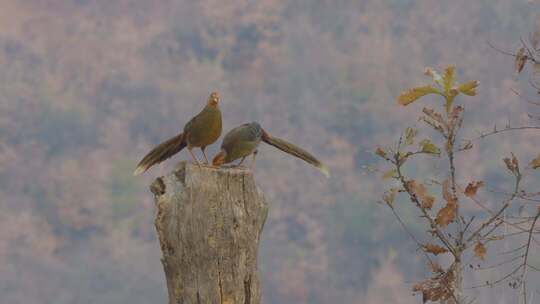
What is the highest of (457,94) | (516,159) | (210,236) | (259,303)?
(457,94)

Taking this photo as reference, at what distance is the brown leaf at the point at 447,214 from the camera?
410 centimetres

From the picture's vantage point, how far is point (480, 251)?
4.09 meters

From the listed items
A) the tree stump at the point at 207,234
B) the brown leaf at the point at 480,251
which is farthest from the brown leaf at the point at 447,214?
the tree stump at the point at 207,234

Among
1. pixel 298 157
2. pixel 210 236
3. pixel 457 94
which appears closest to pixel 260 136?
pixel 298 157

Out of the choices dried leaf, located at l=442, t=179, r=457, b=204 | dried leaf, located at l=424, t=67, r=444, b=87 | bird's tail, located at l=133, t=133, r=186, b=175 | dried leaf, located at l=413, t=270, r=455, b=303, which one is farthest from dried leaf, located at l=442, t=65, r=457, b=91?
bird's tail, located at l=133, t=133, r=186, b=175

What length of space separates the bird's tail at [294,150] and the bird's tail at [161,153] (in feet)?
1.54

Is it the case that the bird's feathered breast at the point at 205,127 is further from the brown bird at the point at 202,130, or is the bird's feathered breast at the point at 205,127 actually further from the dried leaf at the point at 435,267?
the dried leaf at the point at 435,267

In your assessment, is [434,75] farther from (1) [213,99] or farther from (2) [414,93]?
(1) [213,99]

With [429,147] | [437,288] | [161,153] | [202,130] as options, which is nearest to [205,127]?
[202,130]

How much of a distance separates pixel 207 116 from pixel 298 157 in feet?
2.32

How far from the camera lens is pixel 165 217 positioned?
13.4ft

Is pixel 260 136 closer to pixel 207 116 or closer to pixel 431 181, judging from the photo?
pixel 207 116

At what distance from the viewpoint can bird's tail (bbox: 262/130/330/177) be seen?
14.9ft

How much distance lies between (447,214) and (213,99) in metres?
1.31
